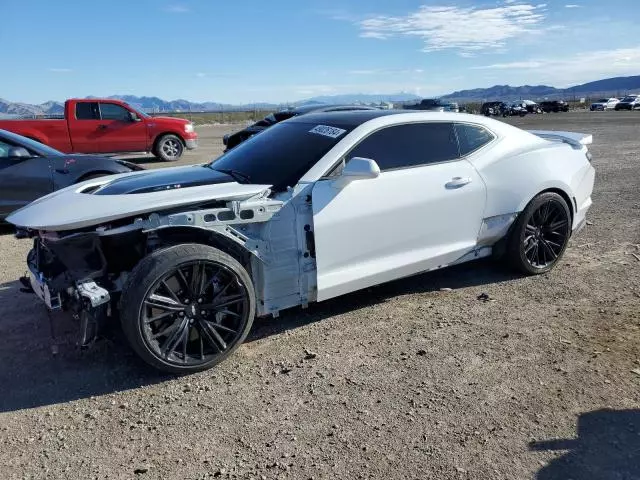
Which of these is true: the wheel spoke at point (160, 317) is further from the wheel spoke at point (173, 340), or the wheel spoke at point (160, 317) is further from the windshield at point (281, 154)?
the windshield at point (281, 154)

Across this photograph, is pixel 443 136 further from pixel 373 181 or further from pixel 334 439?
pixel 334 439

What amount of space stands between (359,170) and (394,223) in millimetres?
643

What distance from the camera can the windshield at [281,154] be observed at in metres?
3.97

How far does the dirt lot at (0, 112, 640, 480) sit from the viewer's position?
264 centimetres

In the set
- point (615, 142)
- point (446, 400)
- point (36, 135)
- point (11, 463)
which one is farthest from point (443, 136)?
point (615, 142)

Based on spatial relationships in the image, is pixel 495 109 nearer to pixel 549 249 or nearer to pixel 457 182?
pixel 549 249

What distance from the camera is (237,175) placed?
4.18 m

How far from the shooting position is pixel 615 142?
18422 millimetres

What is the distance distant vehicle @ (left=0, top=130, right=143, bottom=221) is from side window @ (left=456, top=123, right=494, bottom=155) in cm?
506

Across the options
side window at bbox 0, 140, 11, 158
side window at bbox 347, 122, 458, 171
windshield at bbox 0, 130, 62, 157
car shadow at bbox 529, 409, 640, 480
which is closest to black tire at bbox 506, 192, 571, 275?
side window at bbox 347, 122, 458, 171

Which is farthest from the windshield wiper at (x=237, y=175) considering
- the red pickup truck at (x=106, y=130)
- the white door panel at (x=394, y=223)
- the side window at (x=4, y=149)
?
the red pickup truck at (x=106, y=130)

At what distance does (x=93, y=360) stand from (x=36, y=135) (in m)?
12.0

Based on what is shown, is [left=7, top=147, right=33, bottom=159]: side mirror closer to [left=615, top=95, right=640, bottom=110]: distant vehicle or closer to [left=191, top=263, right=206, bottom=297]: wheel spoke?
[left=191, top=263, right=206, bottom=297]: wheel spoke

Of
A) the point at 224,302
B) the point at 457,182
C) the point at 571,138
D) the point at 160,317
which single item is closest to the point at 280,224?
the point at 224,302
